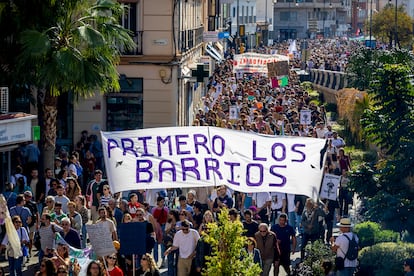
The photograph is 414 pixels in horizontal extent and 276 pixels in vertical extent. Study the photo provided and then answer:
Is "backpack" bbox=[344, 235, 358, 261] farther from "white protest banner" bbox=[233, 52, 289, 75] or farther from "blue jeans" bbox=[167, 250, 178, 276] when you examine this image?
"white protest banner" bbox=[233, 52, 289, 75]

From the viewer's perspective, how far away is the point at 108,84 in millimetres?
26703

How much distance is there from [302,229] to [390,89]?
284cm


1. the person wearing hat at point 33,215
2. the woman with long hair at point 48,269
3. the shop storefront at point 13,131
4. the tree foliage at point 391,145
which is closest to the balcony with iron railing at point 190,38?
the shop storefront at point 13,131

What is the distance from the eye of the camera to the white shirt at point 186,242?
17938 mm

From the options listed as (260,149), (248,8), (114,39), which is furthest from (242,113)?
(248,8)

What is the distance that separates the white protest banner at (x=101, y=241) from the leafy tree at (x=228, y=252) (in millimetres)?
1601

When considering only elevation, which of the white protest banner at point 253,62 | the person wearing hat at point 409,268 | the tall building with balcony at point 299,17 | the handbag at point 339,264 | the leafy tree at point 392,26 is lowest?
the handbag at point 339,264

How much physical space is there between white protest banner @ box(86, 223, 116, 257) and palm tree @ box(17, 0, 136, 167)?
8.71m

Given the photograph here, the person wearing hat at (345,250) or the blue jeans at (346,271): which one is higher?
the person wearing hat at (345,250)

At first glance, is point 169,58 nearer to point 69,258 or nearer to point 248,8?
point 69,258

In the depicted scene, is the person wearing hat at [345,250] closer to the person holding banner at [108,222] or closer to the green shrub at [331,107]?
the person holding banner at [108,222]

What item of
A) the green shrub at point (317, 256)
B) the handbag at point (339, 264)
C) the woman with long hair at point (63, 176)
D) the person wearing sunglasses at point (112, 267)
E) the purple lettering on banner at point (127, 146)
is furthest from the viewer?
the woman with long hair at point (63, 176)

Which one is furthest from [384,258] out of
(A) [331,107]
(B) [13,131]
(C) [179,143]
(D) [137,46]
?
(A) [331,107]

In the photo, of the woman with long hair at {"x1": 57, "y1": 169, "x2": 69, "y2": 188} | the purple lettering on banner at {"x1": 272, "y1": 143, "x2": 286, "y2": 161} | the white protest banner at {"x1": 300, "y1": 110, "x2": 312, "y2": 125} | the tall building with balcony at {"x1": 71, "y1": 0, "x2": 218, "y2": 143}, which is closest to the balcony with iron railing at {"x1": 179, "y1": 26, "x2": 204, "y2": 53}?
the tall building with balcony at {"x1": 71, "y1": 0, "x2": 218, "y2": 143}
